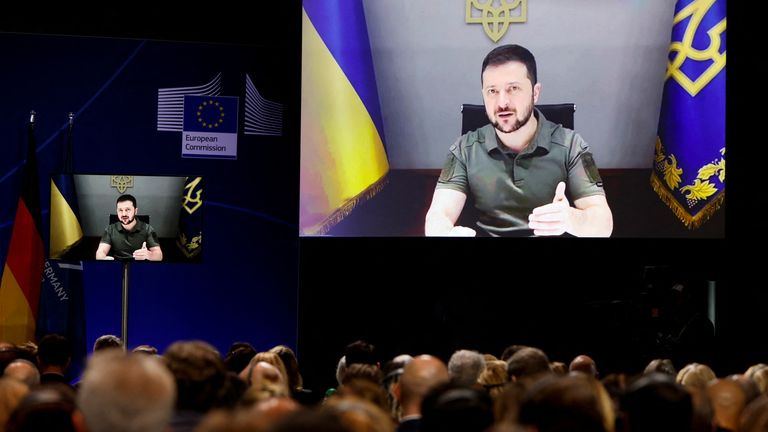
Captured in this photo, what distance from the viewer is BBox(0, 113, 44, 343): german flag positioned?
8.25 metres

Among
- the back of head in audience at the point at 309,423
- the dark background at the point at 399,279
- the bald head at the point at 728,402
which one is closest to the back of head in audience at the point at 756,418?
the bald head at the point at 728,402

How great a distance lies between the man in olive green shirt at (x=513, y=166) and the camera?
8359 millimetres

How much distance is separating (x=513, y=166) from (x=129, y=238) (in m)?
3.02

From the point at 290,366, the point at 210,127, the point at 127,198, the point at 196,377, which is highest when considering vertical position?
the point at 210,127

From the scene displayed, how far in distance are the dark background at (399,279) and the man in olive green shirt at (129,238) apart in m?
1.31

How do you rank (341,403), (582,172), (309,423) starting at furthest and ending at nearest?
(582,172) → (341,403) → (309,423)

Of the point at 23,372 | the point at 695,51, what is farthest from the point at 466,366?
the point at 695,51

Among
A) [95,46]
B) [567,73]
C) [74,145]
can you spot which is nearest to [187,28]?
[95,46]

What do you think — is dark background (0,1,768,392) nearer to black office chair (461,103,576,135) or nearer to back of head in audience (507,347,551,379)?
black office chair (461,103,576,135)

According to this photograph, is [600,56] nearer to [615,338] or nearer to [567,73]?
[567,73]

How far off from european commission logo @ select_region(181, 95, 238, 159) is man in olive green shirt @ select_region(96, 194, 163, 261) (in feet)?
4.73

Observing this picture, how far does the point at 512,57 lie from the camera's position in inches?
332

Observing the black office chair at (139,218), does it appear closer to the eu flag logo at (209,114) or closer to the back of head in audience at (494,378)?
the eu flag logo at (209,114)

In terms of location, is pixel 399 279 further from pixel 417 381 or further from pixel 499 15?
pixel 417 381
